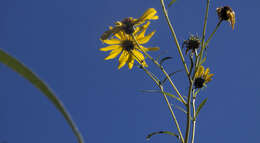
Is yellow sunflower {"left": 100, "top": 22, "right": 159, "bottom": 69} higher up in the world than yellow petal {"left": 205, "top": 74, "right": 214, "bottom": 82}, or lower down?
higher up

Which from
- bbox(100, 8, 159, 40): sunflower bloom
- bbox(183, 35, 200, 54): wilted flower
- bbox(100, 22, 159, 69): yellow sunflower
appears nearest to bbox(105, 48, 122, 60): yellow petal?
bbox(100, 22, 159, 69): yellow sunflower

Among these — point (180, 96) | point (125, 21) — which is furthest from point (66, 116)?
point (125, 21)

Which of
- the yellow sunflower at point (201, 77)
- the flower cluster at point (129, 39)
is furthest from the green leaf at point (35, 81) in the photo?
the yellow sunflower at point (201, 77)

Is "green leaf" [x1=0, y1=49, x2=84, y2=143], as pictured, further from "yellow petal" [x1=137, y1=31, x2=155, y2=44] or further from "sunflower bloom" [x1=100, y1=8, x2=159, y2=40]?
"yellow petal" [x1=137, y1=31, x2=155, y2=44]

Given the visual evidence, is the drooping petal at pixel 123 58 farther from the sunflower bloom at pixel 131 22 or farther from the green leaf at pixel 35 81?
the green leaf at pixel 35 81

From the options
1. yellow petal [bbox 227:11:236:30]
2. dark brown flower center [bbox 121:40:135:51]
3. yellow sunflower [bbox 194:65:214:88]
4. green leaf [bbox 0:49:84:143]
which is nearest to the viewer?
green leaf [bbox 0:49:84:143]

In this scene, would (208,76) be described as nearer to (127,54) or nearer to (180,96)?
(127,54)

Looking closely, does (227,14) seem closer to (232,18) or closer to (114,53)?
(232,18)
